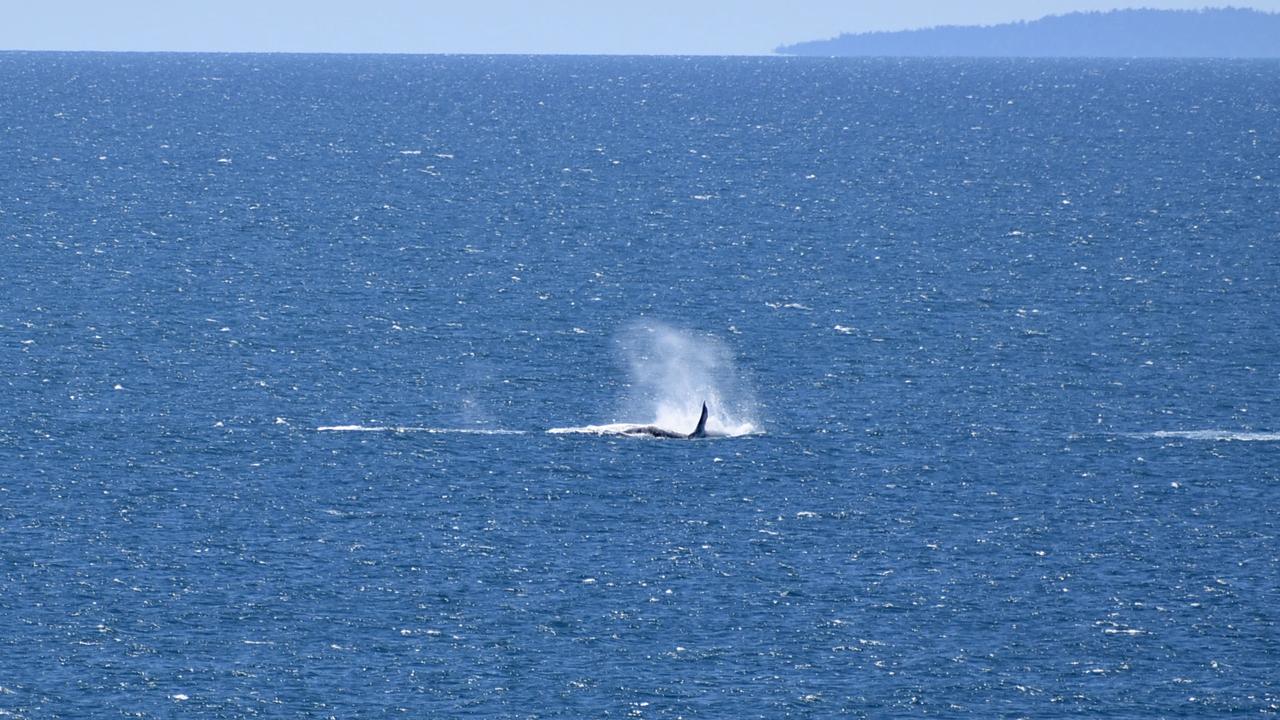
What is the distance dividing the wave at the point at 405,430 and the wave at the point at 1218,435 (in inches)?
1141

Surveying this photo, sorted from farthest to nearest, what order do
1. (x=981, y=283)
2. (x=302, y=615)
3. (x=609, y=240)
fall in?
(x=609, y=240), (x=981, y=283), (x=302, y=615)

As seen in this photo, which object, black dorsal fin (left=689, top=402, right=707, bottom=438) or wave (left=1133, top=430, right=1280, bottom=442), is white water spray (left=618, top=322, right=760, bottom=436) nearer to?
black dorsal fin (left=689, top=402, right=707, bottom=438)

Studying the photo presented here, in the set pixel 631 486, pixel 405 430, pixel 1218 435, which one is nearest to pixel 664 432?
pixel 631 486

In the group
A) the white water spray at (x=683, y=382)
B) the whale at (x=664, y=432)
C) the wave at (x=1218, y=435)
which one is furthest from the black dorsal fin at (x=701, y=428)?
the wave at (x=1218, y=435)

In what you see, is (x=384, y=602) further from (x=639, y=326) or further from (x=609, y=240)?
(x=609, y=240)

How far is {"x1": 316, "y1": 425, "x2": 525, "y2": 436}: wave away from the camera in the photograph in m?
96.1

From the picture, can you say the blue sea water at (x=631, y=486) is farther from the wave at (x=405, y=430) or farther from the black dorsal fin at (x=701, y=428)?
the black dorsal fin at (x=701, y=428)

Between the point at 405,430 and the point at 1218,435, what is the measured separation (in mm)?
36702

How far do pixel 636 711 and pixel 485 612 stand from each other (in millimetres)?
9593

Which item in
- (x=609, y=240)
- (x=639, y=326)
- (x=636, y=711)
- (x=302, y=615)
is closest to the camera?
(x=636, y=711)

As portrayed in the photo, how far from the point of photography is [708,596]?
235 ft

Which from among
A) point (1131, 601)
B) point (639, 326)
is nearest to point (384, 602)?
point (1131, 601)

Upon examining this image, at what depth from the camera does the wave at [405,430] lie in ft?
315

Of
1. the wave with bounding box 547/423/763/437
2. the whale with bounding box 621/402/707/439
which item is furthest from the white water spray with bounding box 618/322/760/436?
the whale with bounding box 621/402/707/439
